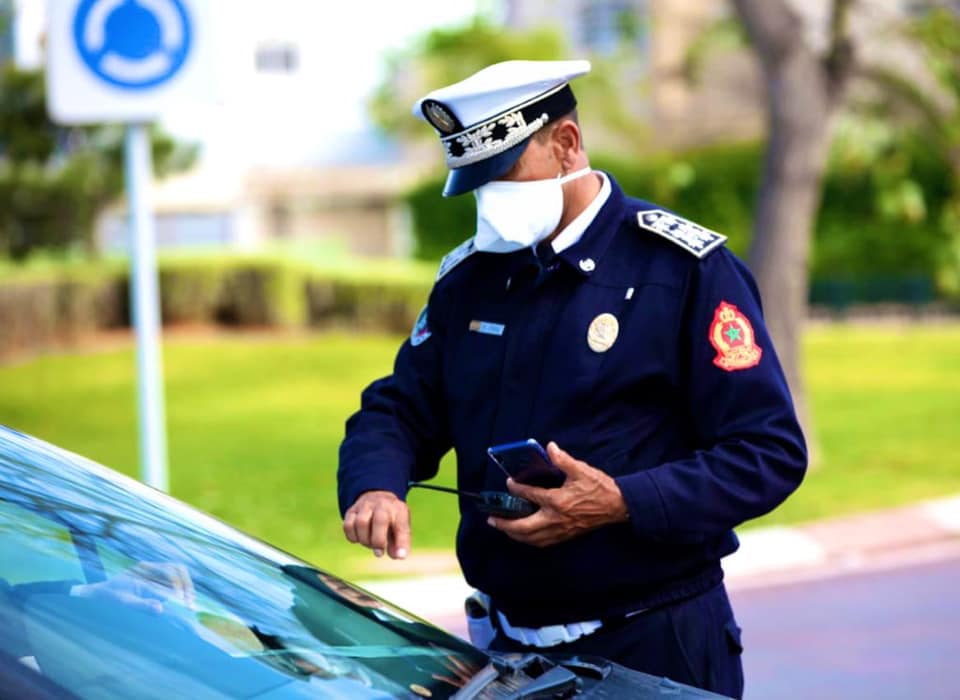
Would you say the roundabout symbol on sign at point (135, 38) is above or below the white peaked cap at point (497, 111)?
above

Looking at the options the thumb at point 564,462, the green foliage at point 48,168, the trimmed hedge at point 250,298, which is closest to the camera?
the thumb at point 564,462

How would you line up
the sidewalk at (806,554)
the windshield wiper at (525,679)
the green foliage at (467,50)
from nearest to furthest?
1. the windshield wiper at (525,679)
2. the sidewalk at (806,554)
3. the green foliage at (467,50)

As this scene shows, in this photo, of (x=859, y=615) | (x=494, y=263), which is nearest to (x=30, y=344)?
(x=859, y=615)

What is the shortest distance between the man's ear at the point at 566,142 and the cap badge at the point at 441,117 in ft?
0.60

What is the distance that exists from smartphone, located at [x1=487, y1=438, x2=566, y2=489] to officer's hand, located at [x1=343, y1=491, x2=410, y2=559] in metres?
0.20

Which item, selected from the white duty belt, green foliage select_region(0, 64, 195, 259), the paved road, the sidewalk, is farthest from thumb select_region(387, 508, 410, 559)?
green foliage select_region(0, 64, 195, 259)

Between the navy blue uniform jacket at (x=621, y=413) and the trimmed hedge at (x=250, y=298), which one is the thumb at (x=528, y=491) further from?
the trimmed hedge at (x=250, y=298)

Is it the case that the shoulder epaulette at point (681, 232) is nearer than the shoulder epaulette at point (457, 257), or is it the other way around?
the shoulder epaulette at point (681, 232)

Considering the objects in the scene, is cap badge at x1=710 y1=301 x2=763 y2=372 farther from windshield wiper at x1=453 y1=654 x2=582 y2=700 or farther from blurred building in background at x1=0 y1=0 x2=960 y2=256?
blurred building in background at x1=0 y1=0 x2=960 y2=256

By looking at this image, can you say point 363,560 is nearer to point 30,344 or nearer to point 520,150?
point 520,150

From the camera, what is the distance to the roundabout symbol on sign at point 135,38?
627cm

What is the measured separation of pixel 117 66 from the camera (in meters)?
6.30

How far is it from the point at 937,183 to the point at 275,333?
36.0ft

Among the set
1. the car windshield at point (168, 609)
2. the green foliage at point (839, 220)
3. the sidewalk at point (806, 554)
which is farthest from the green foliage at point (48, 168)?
the car windshield at point (168, 609)
